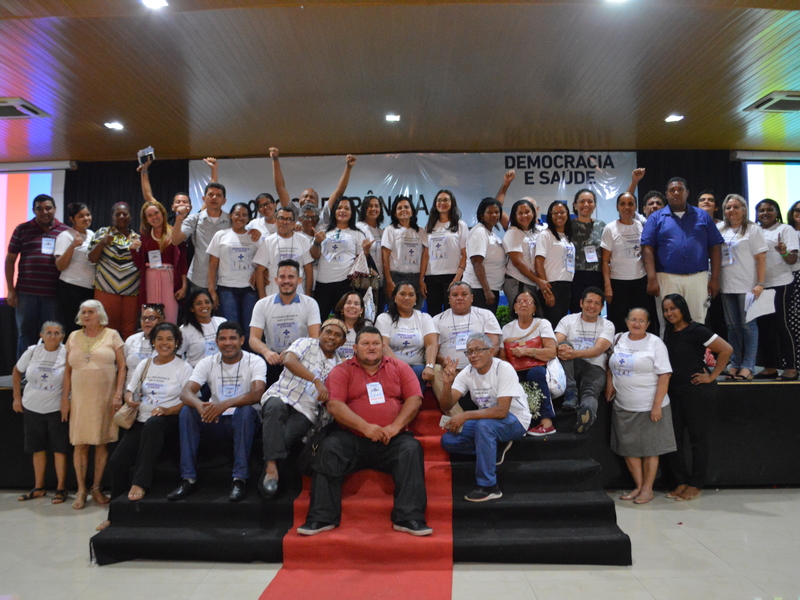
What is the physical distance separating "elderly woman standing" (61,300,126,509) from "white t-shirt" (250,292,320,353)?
1.09 meters

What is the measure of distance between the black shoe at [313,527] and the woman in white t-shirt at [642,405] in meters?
2.16

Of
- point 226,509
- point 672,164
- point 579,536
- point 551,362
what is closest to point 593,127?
point 672,164

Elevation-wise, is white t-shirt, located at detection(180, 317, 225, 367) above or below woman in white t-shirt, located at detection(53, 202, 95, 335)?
below

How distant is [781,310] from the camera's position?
15.6ft

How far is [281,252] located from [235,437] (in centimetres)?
163

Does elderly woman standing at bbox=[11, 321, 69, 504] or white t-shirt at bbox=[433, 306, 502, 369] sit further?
elderly woman standing at bbox=[11, 321, 69, 504]

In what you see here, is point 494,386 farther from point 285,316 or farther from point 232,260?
point 232,260

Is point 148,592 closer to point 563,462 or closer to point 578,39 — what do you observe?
point 563,462

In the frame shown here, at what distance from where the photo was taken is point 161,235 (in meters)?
4.63

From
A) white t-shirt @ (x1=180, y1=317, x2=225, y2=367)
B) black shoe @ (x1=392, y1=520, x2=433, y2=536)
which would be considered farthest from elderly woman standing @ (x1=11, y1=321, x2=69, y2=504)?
black shoe @ (x1=392, y1=520, x2=433, y2=536)

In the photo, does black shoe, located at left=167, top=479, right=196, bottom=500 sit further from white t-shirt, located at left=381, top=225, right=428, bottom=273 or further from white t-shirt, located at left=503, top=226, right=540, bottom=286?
white t-shirt, located at left=503, top=226, right=540, bottom=286

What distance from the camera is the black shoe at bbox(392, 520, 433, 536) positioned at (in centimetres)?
301

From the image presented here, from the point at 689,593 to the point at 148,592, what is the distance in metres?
2.58

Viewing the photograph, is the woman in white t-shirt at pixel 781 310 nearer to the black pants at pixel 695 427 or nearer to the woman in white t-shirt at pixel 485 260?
the black pants at pixel 695 427
